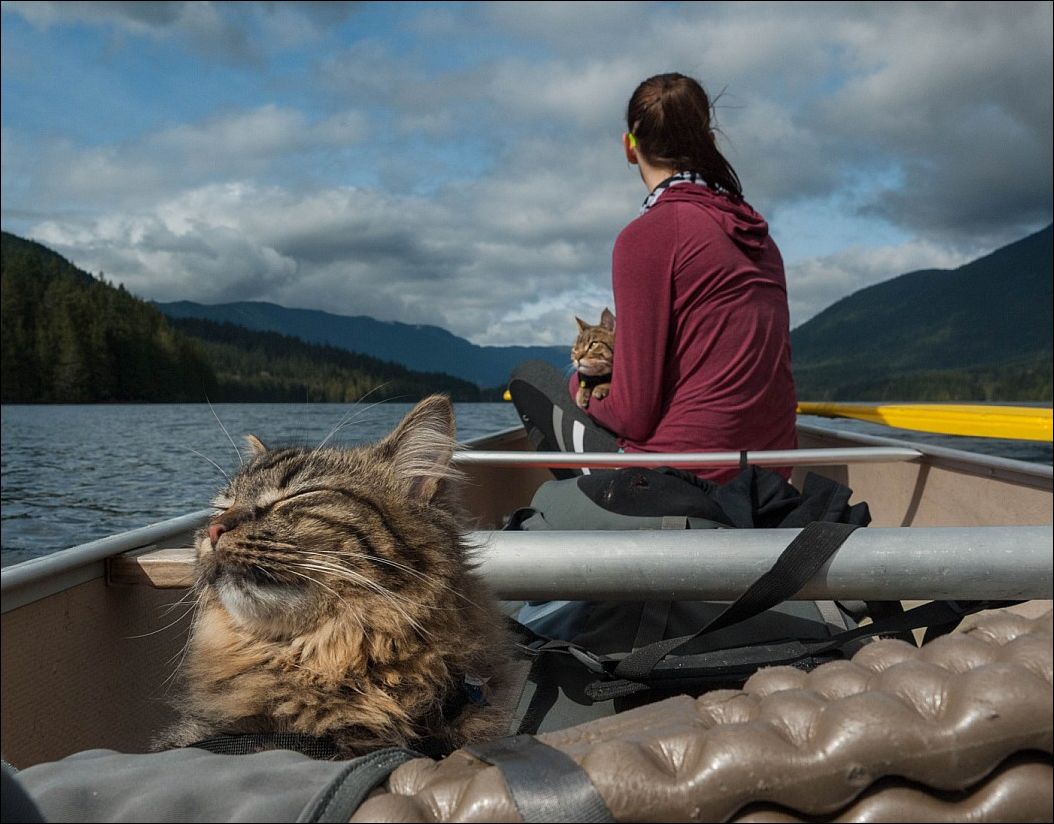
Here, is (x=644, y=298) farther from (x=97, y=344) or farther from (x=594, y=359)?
(x=97, y=344)

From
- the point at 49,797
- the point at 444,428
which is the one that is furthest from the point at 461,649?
the point at 49,797

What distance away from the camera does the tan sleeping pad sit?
769 mm

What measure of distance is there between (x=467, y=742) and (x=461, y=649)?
192mm

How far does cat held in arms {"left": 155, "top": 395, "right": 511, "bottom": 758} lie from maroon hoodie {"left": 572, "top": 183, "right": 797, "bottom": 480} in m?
1.57

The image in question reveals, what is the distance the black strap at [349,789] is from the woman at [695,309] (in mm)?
2522

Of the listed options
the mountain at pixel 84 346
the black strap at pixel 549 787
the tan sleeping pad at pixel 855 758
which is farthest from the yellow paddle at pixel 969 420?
the mountain at pixel 84 346

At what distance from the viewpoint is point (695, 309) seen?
3.30m

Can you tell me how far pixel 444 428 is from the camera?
7.15 feet

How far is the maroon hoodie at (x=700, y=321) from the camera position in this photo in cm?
325

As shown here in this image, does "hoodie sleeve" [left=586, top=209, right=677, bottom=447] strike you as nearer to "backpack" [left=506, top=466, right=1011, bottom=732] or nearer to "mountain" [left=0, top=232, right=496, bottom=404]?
"backpack" [left=506, top=466, right=1011, bottom=732]

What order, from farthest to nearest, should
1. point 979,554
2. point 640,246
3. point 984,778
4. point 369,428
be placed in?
point 640,246 → point 369,428 → point 979,554 → point 984,778

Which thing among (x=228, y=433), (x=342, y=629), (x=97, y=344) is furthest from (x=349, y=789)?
(x=97, y=344)

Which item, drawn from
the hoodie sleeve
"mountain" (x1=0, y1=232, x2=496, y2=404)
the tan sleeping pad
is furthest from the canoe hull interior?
"mountain" (x1=0, y1=232, x2=496, y2=404)

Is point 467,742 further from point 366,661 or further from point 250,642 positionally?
point 250,642
